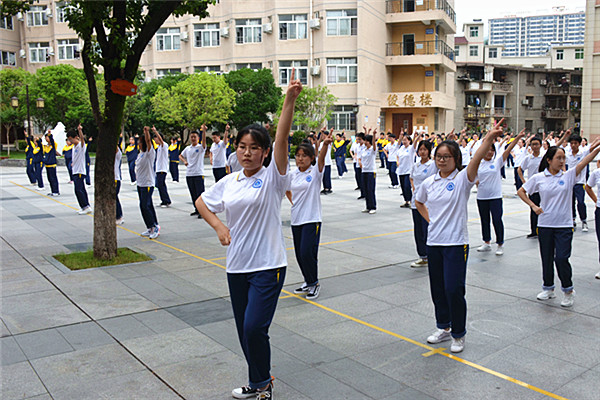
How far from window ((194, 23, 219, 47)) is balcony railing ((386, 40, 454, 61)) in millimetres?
13503

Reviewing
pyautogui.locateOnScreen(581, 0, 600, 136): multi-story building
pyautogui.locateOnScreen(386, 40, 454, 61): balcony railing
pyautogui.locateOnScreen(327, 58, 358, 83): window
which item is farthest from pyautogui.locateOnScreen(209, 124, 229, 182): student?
pyautogui.locateOnScreen(581, 0, 600, 136): multi-story building

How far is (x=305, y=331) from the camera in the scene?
213 inches

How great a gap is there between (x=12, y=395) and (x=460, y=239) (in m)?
3.78

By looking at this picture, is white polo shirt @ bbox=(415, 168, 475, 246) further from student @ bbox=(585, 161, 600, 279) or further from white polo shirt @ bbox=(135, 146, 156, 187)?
white polo shirt @ bbox=(135, 146, 156, 187)

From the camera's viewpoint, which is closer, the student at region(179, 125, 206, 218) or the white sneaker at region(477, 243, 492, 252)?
the white sneaker at region(477, 243, 492, 252)

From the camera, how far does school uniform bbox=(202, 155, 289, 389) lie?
3.80 metres

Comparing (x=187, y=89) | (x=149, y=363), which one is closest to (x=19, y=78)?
(x=187, y=89)

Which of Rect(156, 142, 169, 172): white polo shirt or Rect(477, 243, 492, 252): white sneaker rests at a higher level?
Rect(156, 142, 169, 172): white polo shirt

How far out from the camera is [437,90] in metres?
42.5

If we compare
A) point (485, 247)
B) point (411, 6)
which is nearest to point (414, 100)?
point (411, 6)

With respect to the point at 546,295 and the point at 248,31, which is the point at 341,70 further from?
the point at 546,295

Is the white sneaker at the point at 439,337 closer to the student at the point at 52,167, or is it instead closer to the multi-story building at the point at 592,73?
the student at the point at 52,167

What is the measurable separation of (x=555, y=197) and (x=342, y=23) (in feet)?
115

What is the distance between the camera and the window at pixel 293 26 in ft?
133
